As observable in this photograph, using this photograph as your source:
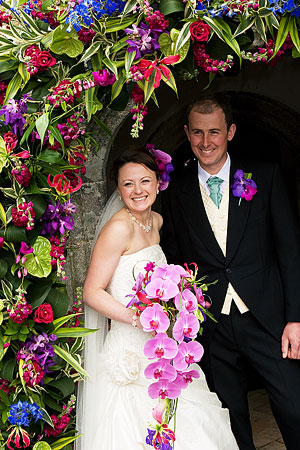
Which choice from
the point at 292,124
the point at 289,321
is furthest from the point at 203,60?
the point at 292,124

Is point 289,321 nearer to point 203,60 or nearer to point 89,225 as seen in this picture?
point 89,225

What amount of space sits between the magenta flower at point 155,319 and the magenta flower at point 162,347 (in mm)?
50

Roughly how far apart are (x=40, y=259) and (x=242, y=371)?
1441mm

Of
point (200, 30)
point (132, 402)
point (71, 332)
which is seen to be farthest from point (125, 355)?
point (200, 30)

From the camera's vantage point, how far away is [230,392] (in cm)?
356

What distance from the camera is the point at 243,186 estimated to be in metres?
3.47

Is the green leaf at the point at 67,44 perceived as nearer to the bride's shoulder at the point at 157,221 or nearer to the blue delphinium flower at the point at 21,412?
the bride's shoulder at the point at 157,221

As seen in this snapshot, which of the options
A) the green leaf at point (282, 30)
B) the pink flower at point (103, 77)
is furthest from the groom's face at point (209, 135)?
the pink flower at point (103, 77)

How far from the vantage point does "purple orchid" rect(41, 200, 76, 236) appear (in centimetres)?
289

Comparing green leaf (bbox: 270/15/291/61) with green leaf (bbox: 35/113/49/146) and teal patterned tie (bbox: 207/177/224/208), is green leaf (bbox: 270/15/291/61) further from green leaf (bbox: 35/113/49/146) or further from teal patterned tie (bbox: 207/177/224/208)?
green leaf (bbox: 35/113/49/146)

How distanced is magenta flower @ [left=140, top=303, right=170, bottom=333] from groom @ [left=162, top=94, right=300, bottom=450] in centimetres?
77

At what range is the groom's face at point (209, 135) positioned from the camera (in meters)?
3.45

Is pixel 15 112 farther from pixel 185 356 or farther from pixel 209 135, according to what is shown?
pixel 185 356

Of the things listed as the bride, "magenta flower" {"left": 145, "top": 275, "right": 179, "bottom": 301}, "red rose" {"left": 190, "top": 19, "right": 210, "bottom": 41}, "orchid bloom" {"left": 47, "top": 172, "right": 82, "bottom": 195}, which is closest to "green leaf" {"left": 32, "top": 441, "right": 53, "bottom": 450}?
the bride
